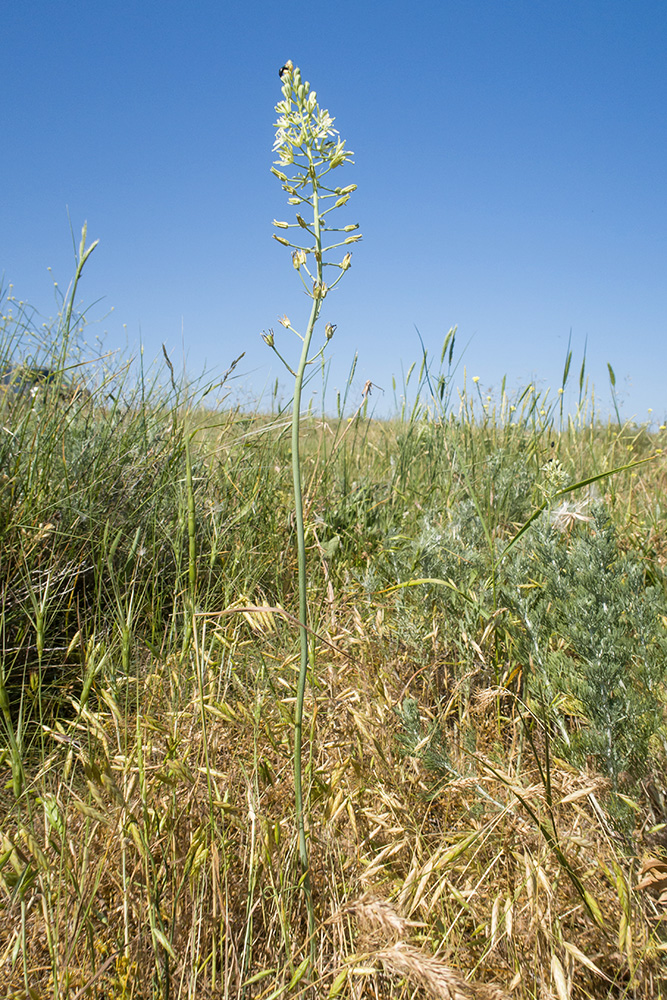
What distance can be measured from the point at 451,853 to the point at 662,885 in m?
0.38

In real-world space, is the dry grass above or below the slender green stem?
below

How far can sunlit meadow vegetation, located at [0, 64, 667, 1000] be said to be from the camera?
0.98m

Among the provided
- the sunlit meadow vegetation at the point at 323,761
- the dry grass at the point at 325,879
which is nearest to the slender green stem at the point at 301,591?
the sunlit meadow vegetation at the point at 323,761

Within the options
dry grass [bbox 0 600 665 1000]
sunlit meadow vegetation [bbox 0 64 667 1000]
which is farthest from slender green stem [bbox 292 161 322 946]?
dry grass [bbox 0 600 665 1000]

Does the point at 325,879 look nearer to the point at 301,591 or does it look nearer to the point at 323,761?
the point at 323,761

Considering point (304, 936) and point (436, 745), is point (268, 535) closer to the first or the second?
point (436, 745)

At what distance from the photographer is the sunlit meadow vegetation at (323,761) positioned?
0.98m

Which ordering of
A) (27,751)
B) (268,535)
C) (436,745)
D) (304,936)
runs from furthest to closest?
(268,535), (27,751), (436,745), (304,936)

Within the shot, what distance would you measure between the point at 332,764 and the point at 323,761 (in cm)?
12

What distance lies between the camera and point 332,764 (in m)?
1.30

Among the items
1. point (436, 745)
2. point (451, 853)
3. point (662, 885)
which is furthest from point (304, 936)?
point (662, 885)

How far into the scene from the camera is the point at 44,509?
1738 mm

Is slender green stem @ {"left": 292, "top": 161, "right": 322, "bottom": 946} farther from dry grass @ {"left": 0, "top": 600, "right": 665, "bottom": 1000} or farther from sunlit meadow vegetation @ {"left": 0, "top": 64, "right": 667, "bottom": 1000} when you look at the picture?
dry grass @ {"left": 0, "top": 600, "right": 665, "bottom": 1000}

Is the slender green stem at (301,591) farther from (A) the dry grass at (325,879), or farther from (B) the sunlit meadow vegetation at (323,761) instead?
(A) the dry grass at (325,879)
